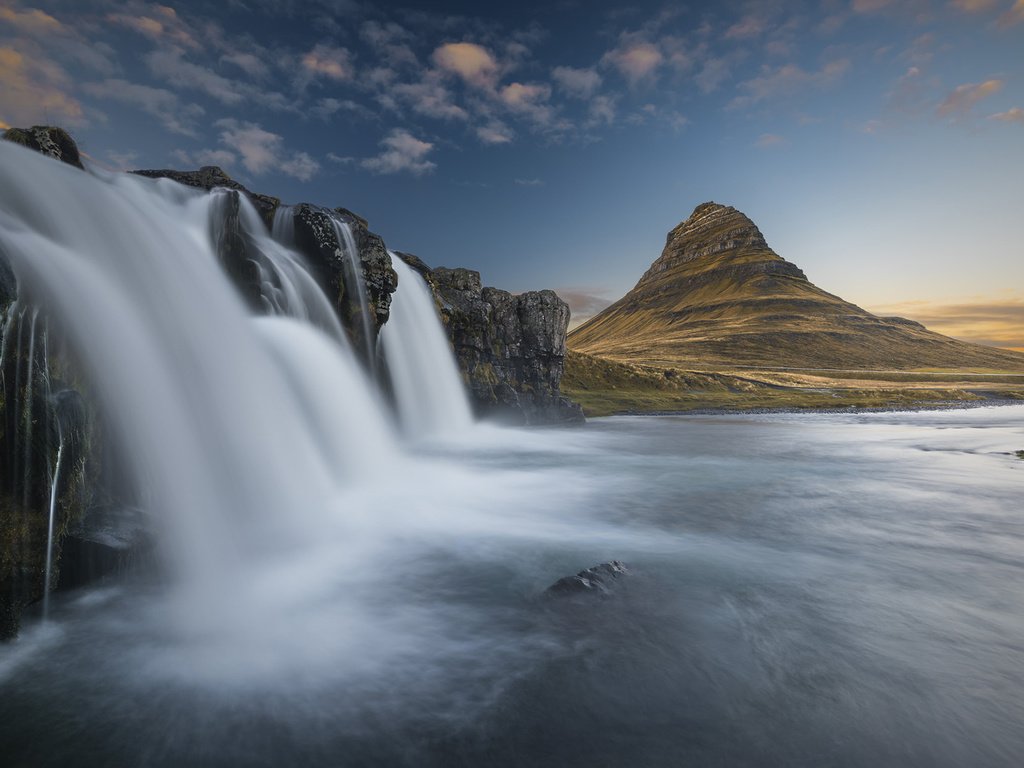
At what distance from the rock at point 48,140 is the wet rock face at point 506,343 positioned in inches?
897

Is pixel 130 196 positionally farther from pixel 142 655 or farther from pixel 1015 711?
pixel 1015 711

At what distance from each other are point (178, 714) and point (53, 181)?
1098cm

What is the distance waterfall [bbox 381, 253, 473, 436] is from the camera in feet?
98.7

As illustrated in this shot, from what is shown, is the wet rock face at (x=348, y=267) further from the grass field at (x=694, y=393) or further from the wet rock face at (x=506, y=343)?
the grass field at (x=694, y=393)

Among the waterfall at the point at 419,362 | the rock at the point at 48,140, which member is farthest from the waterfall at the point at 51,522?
the waterfall at the point at 419,362

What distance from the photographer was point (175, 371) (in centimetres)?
1012

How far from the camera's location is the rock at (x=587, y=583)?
8172 mm

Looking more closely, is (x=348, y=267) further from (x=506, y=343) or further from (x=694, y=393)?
(x=694, y=393)

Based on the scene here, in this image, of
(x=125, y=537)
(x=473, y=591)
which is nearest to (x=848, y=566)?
(x=473, y=591)

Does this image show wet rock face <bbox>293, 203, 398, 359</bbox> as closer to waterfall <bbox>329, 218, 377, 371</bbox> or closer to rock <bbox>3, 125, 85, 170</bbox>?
waterfall <bbox>329, 218, 377, 371</bbox>

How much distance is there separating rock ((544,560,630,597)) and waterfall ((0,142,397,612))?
17.4ft

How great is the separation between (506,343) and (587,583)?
3504 centimetres

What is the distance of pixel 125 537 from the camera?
828cm

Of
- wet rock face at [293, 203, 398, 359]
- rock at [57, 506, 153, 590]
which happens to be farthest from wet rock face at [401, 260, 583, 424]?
rock at [57, 506, 153, 590]
